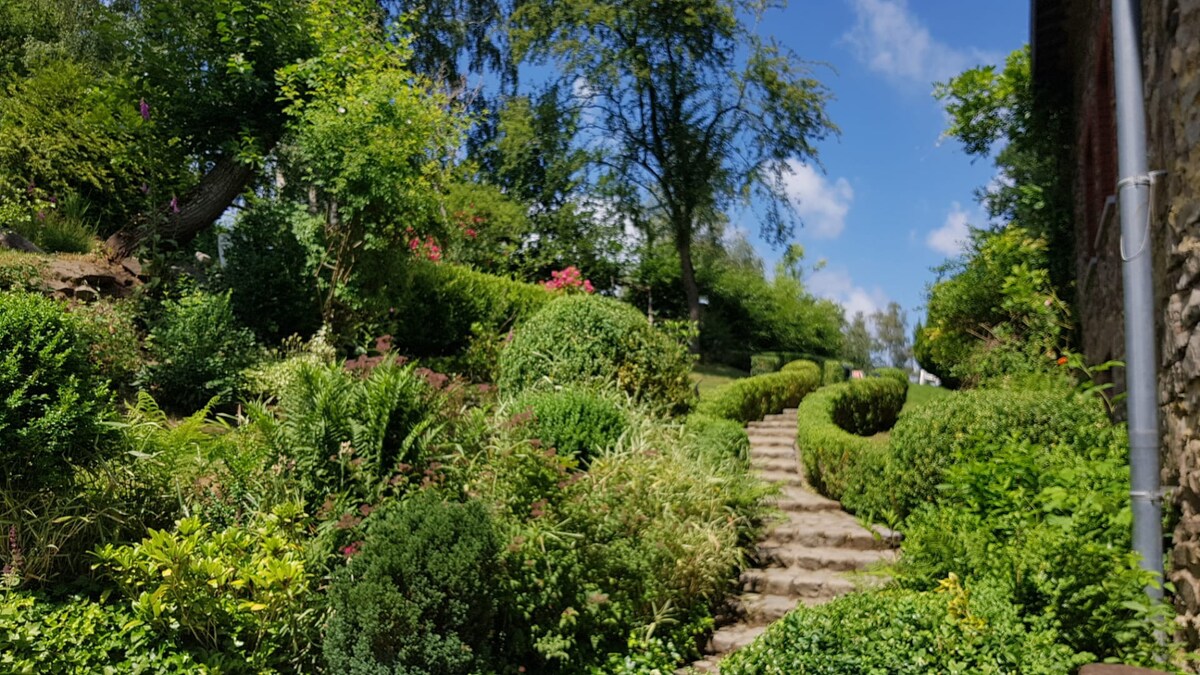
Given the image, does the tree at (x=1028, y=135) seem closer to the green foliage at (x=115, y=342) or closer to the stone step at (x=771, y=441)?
the stone step at (x=771, y=441)

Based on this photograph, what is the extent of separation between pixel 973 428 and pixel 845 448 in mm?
2553

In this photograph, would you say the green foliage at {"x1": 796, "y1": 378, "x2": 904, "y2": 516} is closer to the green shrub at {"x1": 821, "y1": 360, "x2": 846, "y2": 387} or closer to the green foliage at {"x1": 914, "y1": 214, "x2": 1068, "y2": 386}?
the green foliage at {"x1": 914, "y1": 214, "x2": 1068, "y2": 386}

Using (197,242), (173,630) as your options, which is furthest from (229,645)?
(197,242)

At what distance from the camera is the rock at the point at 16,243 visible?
9.42 m

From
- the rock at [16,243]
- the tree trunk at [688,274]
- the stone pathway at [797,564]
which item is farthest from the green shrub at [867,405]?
the rock at [16,243]

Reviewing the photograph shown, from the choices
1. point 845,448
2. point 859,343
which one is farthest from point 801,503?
point 859,343

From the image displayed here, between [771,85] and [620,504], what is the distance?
52.4 ft

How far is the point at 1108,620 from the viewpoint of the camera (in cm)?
382

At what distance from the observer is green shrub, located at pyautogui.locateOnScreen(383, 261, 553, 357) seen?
11.8m

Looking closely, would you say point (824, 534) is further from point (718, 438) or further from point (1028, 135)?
point (1028, 135)

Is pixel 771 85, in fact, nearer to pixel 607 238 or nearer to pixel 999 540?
pixel 607 238

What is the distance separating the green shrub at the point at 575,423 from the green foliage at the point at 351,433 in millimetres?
1484

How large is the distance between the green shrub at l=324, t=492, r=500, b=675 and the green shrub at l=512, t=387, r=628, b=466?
99.8 inches

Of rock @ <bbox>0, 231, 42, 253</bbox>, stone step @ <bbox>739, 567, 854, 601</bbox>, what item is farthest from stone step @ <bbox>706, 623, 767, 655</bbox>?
rock @ <bbox>0, 231, 42, 253</bbox>
